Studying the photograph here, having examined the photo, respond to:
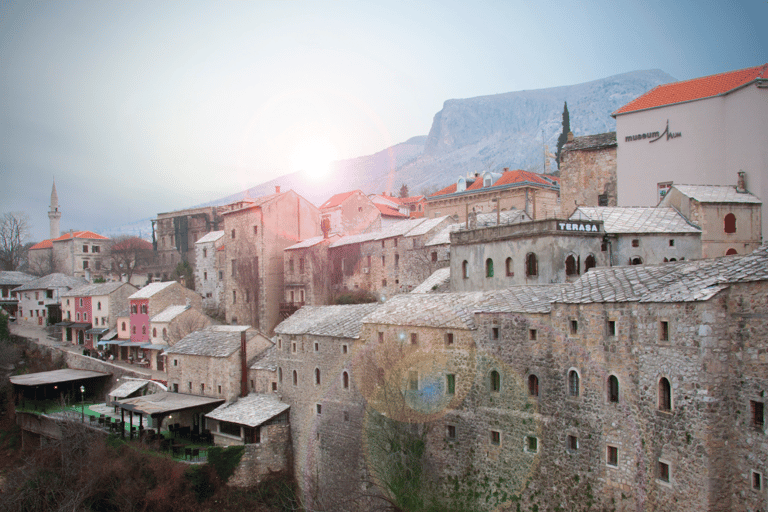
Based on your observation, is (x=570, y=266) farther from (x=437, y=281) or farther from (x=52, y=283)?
(x=52, y=283)

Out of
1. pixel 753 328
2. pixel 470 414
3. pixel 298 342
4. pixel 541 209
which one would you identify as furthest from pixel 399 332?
pixel 541 209

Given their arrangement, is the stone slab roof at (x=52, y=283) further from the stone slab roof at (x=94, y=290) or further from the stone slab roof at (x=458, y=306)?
the stone slab roof at (x=458, y=306)

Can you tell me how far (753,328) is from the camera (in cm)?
1466

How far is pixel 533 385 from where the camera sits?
66.5 ft

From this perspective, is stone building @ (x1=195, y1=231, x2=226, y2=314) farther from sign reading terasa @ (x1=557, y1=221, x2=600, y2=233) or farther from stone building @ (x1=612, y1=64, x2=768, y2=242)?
sign reading terasa @ (x1=557, y1=221, x2=600, y2=233)

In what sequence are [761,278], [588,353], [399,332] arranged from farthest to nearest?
[399,332] < [588,353] < [761,278]

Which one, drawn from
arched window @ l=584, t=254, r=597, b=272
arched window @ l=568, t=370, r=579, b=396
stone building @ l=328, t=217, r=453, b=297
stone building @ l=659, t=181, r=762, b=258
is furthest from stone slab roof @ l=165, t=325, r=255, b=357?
stone building @ l=659, t=181, r=762, b=258

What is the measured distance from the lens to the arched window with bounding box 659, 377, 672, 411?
16.1 m

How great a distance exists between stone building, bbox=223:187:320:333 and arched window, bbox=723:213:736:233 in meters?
33.7

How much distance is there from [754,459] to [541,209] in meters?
34.8

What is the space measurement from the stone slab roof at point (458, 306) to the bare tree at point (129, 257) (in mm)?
55594

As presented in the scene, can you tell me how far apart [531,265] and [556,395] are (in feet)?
23.8

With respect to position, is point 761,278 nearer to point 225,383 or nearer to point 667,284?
point 667,284

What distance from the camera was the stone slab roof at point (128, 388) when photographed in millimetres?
39688
